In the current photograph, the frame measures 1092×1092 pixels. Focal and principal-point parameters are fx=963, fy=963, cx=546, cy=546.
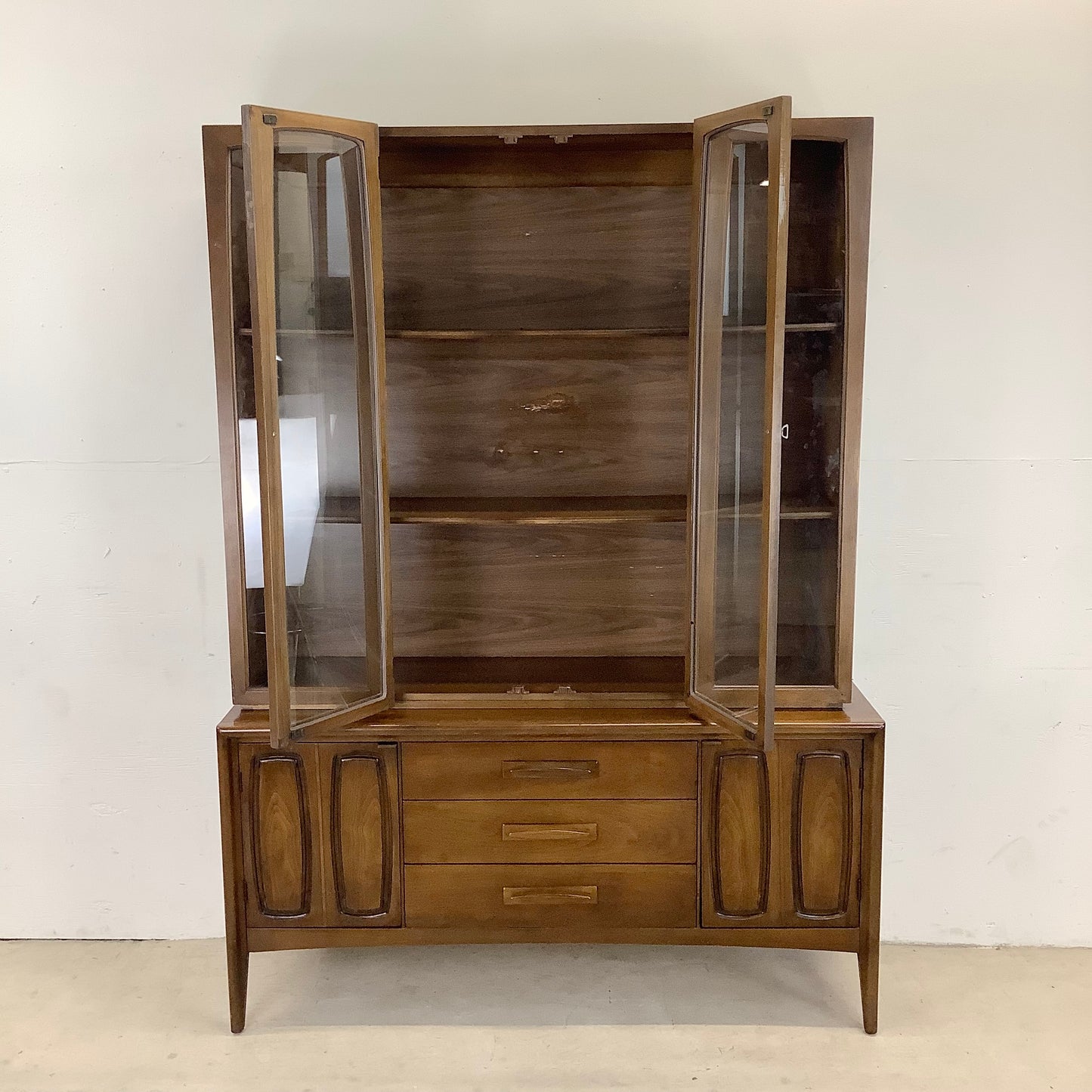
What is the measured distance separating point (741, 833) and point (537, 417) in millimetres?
1100

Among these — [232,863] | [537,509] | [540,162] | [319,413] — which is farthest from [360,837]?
[540,162]

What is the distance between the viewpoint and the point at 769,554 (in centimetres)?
191

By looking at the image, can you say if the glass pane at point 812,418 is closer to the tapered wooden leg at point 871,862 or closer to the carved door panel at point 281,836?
the tapered wooden leg at point 871,862

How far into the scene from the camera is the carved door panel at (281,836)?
2.14 m

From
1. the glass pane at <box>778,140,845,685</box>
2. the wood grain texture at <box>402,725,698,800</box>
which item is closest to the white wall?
the glass pane at <box>778,140,845,685</box>

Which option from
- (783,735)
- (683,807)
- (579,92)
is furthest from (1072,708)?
(579,92)

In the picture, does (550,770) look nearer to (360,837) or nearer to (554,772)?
(554,772)

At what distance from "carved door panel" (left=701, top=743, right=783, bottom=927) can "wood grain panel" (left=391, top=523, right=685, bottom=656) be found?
0.42 m

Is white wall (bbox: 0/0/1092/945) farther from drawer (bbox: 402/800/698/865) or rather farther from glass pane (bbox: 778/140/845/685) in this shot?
drawer (bbox: 402/800/698/865)

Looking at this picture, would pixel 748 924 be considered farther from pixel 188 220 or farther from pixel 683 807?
pixel 188 220

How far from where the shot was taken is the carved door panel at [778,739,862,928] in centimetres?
213

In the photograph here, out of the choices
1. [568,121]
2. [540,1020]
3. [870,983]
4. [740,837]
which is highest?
[568,121]

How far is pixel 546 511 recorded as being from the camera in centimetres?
223

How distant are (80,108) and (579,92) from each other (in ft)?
3.98
